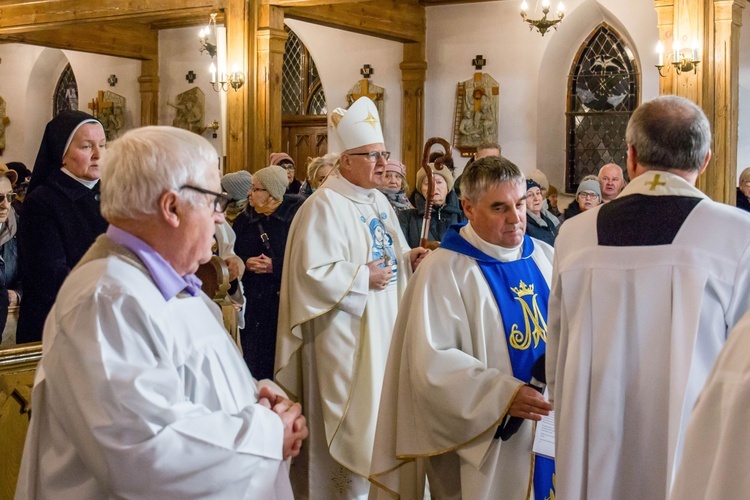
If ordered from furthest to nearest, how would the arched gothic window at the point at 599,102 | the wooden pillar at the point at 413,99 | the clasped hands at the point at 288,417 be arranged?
1. the wooden pillar at the point at 413,99
2. the arched gothic window at the point at 599,102
3. the clasped hands at the point at 288,417

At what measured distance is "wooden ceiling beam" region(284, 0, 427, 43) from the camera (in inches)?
463

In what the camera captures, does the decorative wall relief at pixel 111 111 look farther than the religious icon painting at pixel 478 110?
Yes

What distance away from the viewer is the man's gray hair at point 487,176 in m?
3.54

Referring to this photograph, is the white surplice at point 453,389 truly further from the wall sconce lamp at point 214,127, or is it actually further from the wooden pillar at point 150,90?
the wooden pillar at point 150,90

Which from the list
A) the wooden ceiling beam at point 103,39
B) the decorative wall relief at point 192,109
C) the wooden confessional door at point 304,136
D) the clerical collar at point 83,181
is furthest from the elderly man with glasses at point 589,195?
the wooden ceiling beam at point 103,39

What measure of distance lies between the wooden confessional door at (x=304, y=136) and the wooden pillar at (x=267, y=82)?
13.1ft

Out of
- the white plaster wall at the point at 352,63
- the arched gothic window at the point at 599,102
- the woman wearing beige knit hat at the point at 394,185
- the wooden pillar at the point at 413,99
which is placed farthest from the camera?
the white plaster wall at the point at 352,63

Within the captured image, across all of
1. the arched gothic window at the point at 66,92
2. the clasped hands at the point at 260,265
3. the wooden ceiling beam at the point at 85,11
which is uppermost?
the wooden ceiling beam at the point at 85,11

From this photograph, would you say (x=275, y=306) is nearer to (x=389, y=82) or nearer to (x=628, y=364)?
(x=628, y=364)

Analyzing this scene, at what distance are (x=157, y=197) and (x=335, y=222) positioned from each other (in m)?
2.79

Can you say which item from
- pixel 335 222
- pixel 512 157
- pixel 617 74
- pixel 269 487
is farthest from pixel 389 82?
pixel 269 487

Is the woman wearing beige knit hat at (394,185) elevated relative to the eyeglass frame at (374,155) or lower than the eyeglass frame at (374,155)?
lower

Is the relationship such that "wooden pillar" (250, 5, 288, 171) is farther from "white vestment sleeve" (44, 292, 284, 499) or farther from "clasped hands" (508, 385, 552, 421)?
"white vestment sleeve" (44, 292, 284, 499)

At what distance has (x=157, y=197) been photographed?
6.86ft
